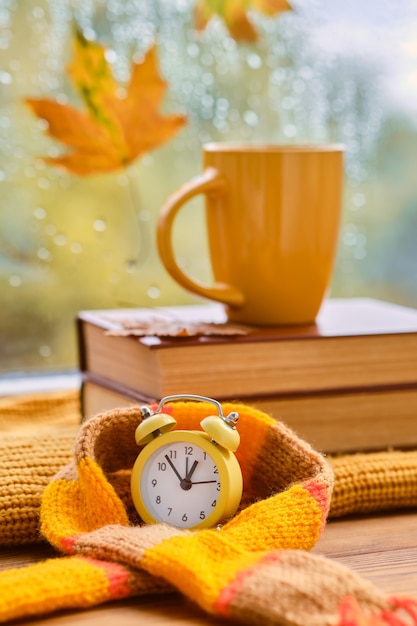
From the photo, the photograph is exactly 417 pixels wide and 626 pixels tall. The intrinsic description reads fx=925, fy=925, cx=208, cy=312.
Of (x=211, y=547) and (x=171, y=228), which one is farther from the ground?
(x=171, y=228)

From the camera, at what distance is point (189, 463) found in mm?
600

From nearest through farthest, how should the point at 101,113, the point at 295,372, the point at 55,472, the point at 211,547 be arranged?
the point at 211,547
the point at 55,472
the point at 295,372
the point at 101,113

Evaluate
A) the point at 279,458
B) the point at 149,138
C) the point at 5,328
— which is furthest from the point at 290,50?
the point at 279,458

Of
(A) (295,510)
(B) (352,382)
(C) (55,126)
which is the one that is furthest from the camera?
(C) (55,126)

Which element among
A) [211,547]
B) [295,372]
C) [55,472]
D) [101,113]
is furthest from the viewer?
[101,113]

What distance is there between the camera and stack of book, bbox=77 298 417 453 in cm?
75

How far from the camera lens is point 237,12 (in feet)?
3.53

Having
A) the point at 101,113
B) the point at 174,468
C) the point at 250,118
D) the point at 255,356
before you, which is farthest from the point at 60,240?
the point at 174,468

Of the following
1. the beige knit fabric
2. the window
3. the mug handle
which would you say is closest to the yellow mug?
the mug handle

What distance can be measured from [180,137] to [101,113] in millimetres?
107

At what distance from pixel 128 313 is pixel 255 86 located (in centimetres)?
37

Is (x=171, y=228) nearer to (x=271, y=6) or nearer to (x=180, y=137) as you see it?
(x=180, y=137)

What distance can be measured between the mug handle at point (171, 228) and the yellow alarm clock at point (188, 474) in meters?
0.23

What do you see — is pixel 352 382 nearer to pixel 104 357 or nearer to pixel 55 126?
pixel 104 357
